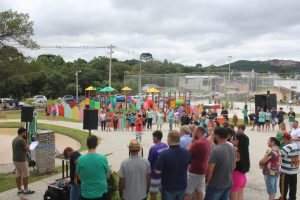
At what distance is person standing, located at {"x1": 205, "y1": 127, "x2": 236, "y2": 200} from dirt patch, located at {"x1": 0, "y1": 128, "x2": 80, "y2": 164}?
11.2 meters

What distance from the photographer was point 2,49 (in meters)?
17.5

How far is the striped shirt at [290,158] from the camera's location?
23.4 ft

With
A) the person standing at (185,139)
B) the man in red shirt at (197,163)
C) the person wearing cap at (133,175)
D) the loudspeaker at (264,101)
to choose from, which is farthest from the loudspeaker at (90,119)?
the loudspeaker at (264,101)

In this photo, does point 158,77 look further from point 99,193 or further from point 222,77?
point 99,193

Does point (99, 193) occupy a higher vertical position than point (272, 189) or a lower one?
higher

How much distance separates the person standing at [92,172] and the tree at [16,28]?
572 inches

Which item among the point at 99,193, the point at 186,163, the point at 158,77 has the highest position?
the point at 158,77

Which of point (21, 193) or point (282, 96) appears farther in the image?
point (282, 96)

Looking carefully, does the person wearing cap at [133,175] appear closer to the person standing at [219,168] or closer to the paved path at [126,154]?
the person standing at [219,168]

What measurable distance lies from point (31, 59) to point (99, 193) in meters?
17.0

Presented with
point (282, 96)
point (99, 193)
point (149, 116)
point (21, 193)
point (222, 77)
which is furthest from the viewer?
point (282, 96)

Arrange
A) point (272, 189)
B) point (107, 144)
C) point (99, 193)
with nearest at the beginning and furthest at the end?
point (99, 193)
point (272, 189)
point (107, 144)

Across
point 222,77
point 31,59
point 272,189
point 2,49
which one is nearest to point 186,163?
point 272,189

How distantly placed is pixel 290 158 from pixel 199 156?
A: 244cm
